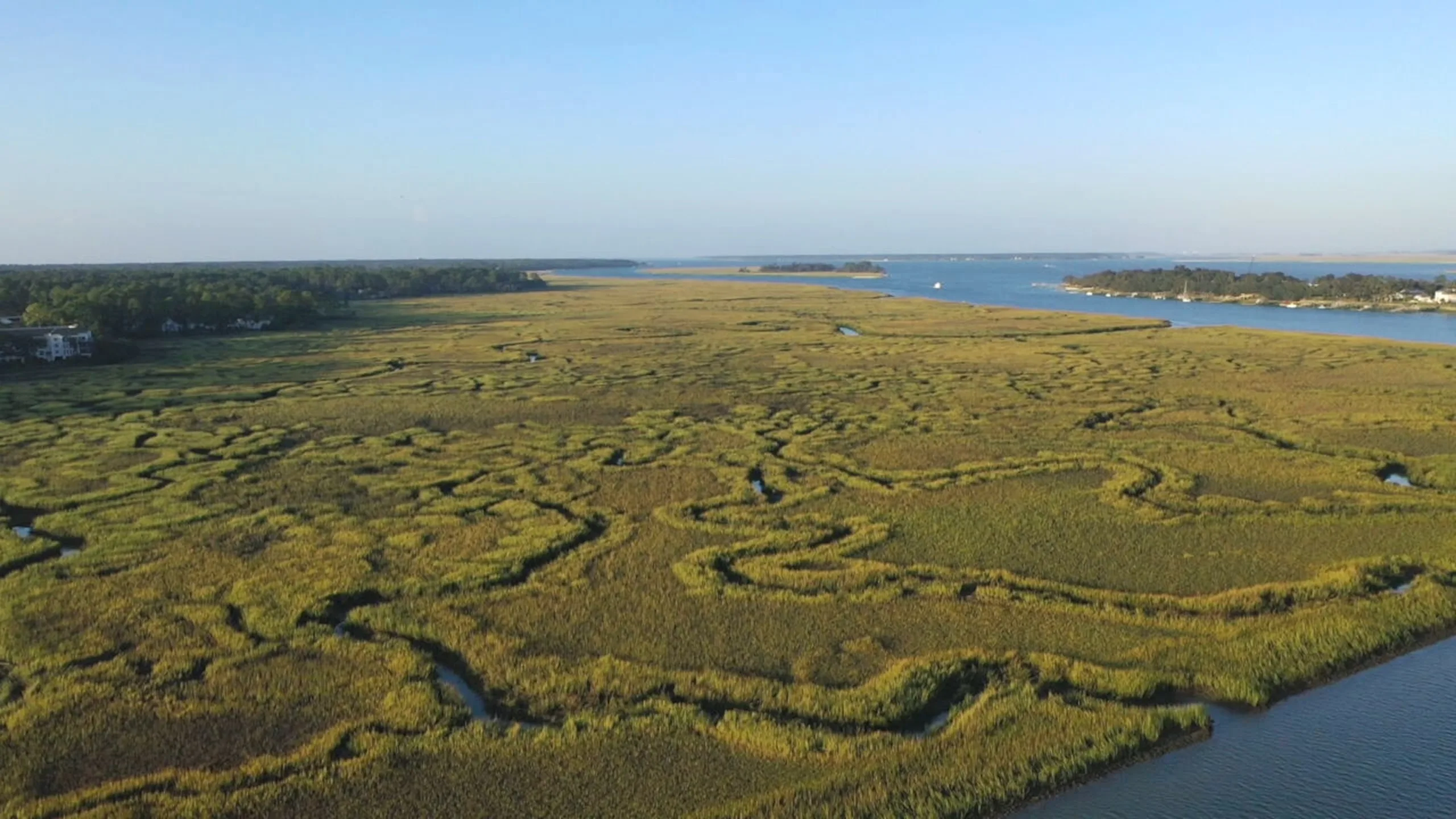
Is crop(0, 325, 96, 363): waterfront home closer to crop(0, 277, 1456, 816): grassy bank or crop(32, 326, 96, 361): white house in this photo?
crop(32, 326, 96, 361): white house

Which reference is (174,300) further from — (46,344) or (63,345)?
(63,345)

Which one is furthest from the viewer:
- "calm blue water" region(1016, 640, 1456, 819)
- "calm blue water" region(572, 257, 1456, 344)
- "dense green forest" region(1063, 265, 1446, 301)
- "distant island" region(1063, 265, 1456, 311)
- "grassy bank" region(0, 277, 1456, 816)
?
"dense green forest" region(1063, 265, 1446, 301)

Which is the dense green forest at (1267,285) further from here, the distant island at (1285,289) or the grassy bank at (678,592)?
the grassy bank at (678,592)

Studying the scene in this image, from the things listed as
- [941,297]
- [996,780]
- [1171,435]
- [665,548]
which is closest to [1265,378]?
[1171,435]

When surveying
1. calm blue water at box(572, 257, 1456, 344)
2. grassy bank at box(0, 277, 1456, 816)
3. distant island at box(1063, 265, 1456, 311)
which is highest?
distant island at box(1063, 265, 1456, 311)

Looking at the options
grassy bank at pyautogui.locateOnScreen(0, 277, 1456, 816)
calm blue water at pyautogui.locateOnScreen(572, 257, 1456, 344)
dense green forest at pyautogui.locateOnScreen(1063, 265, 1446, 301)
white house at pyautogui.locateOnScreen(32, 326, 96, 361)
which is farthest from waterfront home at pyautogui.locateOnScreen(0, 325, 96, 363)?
dense green forest at pyautogui.locateOnScreen(1063, 265, 1446, 301)

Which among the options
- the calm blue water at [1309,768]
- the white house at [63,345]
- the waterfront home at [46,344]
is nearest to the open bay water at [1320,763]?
the calm blue water at [1309,768]
